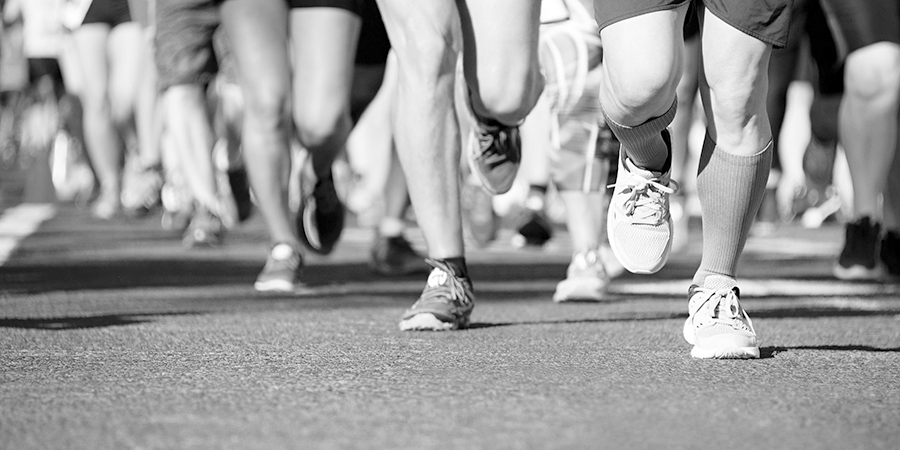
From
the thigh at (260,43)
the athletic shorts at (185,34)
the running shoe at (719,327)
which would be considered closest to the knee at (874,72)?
the thigh at (260,43)

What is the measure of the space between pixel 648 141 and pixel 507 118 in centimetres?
84

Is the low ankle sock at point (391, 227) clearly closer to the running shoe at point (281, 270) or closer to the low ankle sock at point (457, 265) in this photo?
the running shoe at point (281, 270)

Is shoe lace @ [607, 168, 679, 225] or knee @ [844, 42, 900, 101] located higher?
knee @ [844, 42, 900, 101]

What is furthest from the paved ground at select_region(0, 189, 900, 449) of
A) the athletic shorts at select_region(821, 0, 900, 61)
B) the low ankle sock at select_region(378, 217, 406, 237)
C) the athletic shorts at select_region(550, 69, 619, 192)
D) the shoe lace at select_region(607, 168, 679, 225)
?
the athletic shorts at select_region(821, 0, 900, 61)

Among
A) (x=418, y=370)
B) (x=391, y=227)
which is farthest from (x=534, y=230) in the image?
(x=418, y=370)

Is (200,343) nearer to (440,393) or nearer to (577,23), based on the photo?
(440,393)

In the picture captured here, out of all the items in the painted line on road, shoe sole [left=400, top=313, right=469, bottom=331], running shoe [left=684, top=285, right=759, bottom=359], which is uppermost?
running shoe [left=684, top=285, right=759, bottom=359]

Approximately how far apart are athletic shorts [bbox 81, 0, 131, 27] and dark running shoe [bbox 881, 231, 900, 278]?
5626 mm

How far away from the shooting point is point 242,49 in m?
5.84

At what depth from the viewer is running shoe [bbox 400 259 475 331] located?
14.0 feet

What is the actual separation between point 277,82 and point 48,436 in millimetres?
3439

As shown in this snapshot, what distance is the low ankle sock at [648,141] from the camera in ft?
12.6

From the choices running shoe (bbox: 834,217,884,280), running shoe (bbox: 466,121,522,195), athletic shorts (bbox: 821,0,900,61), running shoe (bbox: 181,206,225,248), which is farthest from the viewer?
running shoe (bbox: 181,206,225,248)

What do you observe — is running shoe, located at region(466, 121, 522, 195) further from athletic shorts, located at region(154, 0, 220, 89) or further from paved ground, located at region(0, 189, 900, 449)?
athletic shorts, located at region(154, 0, 220, 89)
